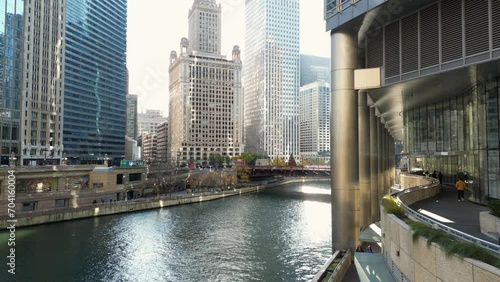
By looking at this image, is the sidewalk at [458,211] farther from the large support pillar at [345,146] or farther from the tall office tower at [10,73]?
the tall office tower at [10,73]

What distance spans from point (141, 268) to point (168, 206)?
39614mm

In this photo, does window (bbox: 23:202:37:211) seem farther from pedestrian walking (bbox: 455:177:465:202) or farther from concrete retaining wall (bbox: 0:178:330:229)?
pedestrian walking (bbox: 455:177:465:202)

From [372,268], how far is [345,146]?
363 inches

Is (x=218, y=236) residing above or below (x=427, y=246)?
below

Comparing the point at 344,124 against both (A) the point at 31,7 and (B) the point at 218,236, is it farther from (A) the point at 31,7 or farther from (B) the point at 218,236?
(A) the point at 31,7

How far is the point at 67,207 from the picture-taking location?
5797 cm

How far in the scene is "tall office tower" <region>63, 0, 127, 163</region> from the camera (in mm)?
133875

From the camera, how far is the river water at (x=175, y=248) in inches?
1222

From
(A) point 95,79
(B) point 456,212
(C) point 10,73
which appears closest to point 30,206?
(C) point 10,73

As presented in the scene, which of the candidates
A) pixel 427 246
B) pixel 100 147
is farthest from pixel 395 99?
pixel 100 147

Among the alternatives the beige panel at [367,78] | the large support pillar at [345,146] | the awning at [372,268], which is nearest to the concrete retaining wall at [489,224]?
the awning at [372,268]

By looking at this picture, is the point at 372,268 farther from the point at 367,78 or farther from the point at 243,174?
the point at 243,174

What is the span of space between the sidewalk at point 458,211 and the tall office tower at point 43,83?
104 m

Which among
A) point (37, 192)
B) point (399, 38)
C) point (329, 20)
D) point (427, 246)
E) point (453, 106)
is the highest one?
point (329, 20)
